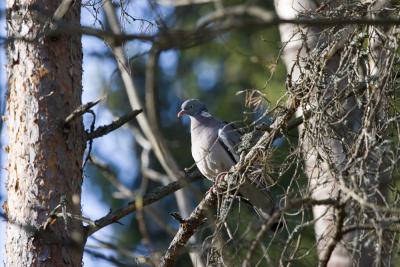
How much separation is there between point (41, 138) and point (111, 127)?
420 mm

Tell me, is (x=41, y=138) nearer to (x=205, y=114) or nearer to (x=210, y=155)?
(x=210, y=155)

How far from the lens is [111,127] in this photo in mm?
5039

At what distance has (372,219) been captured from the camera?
3.29m

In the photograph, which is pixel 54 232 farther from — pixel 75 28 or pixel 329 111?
pixel 75 28

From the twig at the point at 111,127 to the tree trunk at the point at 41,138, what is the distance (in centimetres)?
7

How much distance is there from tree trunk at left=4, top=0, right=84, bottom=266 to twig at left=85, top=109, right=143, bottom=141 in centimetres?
7

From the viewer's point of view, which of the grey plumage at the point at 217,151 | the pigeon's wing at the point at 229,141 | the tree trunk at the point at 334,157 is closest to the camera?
the tree trunk at the point at 334,157

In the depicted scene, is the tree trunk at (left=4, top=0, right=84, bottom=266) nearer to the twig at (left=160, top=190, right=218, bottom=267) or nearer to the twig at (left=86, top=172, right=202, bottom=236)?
the twig at (left=86, top=172, right=202, bottom=236)

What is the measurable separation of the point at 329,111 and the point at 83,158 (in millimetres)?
1671

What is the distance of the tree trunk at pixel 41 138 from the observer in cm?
485

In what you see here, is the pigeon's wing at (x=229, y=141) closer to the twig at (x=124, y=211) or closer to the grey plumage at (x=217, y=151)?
the grey plumage at (x=217, y=151)

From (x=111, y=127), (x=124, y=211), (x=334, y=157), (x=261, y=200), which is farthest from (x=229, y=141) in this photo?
(x=334, y=157)

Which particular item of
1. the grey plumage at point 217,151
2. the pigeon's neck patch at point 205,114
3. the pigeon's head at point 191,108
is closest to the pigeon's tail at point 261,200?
the grey plumage at point 217,151

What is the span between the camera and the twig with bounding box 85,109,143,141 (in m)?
4.91
